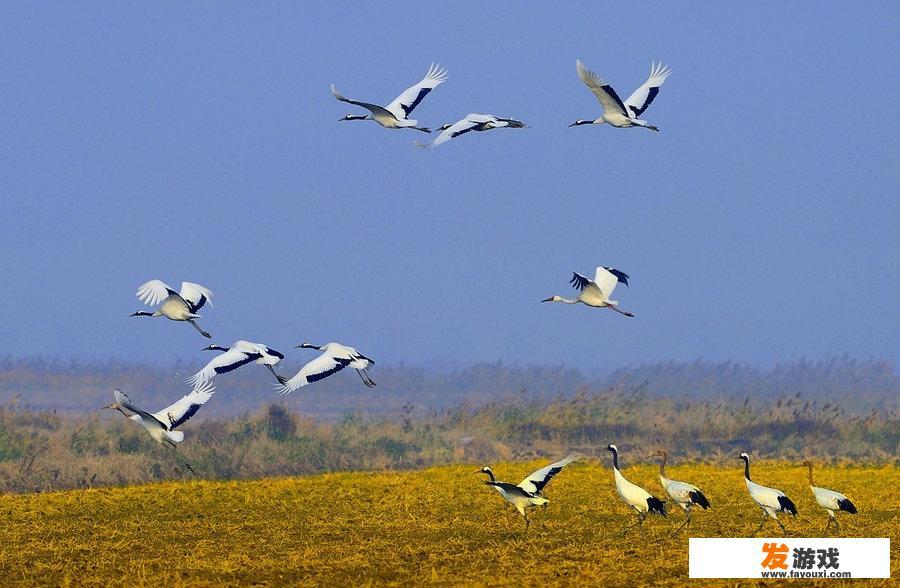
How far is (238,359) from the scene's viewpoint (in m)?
16.5

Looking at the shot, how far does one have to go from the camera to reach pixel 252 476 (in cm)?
2411

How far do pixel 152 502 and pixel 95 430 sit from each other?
12.7m

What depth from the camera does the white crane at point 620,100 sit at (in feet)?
56.5

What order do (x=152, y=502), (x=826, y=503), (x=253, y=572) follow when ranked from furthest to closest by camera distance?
(x=152, y=502) → (x=826, y=503) → (x=253, y=572)

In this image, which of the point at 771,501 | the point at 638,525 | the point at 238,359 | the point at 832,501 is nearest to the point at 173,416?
the point at 238,359

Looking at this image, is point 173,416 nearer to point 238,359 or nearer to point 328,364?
point 238,359

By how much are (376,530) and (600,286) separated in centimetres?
566

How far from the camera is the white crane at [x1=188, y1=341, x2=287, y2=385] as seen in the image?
1620cm

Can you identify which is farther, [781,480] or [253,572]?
[781,480]

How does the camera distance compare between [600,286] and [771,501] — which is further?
[600,286]

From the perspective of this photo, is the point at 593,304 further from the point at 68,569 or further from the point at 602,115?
the point at 68,569

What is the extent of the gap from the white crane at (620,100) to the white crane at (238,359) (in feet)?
18.1

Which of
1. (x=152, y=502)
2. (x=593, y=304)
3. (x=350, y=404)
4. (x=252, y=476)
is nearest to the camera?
(x=152, y=502)

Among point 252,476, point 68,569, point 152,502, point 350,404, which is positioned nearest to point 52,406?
point 350,404
